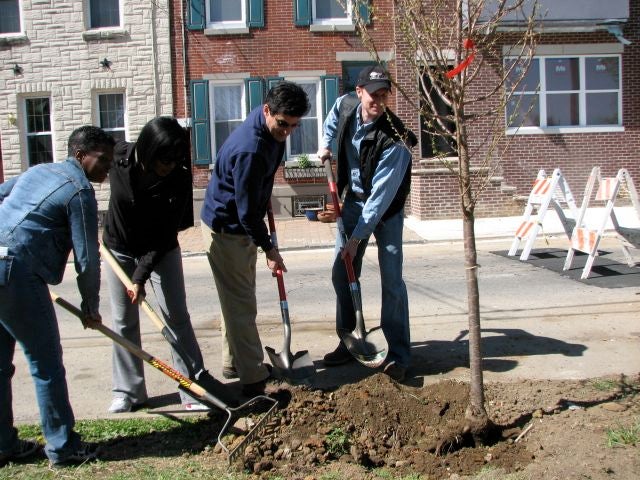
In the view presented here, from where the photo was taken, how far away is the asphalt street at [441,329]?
16.3ft

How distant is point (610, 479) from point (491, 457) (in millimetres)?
592

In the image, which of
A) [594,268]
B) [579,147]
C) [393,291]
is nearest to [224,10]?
[579,147]

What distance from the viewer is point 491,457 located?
3.60 m

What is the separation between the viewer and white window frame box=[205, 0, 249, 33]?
53.0 ft

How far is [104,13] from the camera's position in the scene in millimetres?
16453

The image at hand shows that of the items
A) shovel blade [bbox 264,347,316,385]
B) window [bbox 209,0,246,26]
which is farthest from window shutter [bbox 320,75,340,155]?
shovel blade [bbox 264,347,316,385]

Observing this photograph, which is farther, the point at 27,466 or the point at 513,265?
the point at 513,265

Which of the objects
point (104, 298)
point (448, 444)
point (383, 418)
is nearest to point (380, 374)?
point (383, 418)

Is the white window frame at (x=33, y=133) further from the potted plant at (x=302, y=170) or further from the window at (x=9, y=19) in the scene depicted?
the potted plant at (x=302, y=170)

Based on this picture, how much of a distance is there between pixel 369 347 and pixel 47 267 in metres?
2.28

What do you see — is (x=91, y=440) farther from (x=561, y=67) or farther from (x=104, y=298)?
(x=561, y=67)

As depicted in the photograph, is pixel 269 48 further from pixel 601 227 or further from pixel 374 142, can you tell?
pixel 374 142

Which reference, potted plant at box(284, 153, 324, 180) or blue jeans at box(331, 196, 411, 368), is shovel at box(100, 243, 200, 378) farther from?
potted plant at box(284, 153, 324, 180)

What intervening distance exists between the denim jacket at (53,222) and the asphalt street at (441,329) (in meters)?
1.34
